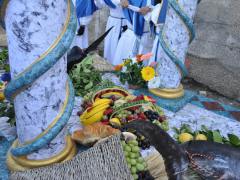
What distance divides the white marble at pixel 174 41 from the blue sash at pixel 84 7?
9.25 ft

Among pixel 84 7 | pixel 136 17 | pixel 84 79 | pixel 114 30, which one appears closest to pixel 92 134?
pixel 84 79

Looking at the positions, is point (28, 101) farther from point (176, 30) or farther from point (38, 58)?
point (176, 30)

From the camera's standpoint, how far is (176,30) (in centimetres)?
365

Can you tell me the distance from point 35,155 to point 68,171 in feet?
1.26

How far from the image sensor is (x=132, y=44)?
6023 mm

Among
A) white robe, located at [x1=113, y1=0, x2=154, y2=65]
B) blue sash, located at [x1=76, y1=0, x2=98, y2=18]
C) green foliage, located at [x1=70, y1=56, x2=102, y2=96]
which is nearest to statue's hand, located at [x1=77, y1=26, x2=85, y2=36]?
blue sash, located at [x1=76, y1=0, x2=98, y2=18]

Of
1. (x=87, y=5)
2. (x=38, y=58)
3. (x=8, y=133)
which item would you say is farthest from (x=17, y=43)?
(x=87, y=5)

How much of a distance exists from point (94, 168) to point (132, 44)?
14.4 feet

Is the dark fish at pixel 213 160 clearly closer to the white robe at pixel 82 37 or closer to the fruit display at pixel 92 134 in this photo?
the fruit display at pixel 92 134

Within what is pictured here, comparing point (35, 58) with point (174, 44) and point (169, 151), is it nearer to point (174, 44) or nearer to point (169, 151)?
point (169, 151)

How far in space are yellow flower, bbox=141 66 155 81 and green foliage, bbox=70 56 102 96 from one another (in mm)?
579

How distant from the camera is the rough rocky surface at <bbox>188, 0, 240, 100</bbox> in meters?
5.76

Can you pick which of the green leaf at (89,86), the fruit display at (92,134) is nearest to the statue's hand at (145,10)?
the green leaf at (89,86)

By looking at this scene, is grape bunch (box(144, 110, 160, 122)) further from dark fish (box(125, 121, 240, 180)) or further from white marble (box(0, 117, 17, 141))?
white marble (box(0, 117, 17, 141))
